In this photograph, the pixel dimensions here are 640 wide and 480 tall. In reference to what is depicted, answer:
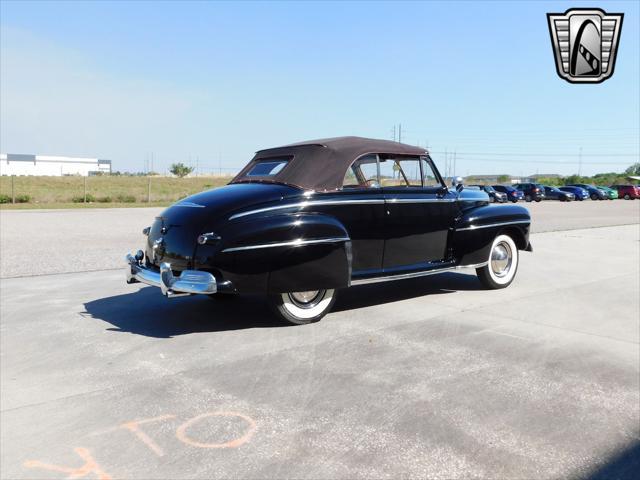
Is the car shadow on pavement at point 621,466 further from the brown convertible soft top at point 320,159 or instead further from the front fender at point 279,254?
the brown convertible soft top at point 320,159

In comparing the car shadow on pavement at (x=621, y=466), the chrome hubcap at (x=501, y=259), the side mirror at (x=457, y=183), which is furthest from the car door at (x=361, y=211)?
the car shadow on pavement at (x=621, y=466)

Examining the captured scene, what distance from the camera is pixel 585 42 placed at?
340 inches

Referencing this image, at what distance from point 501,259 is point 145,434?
5509mm

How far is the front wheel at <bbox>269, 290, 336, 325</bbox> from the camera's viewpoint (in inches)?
203

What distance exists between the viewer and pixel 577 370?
13.6ft

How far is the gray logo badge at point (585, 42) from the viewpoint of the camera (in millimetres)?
8109

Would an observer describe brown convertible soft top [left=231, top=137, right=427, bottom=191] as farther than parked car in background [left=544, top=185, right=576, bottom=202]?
No

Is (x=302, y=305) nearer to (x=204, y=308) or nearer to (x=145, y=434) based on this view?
(x=204, y=308)

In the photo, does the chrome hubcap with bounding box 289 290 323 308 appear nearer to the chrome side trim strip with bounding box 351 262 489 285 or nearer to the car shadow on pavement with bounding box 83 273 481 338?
the car shadow on pavement with bounding box 83 273 481 338

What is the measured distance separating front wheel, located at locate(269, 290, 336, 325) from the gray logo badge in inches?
209

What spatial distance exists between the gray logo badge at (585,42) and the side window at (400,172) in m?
3.32

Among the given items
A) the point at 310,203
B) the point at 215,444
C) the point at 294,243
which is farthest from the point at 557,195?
the point at 215,444

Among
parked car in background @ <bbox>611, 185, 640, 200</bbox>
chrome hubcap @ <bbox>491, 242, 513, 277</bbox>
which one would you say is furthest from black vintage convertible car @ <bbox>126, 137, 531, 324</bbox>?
parked car in background @ <bbox>611, 185, 640, 200</bbox>

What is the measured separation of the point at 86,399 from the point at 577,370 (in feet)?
11.5
